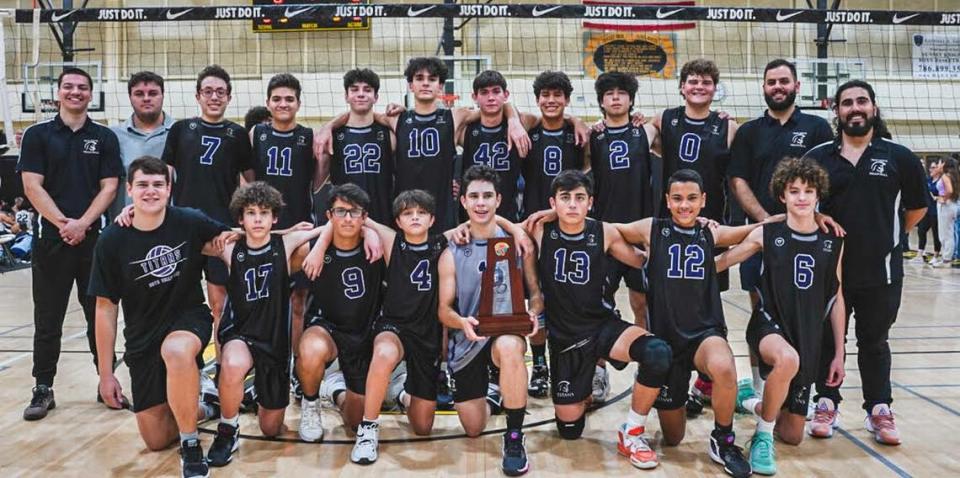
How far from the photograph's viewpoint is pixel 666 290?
380cm

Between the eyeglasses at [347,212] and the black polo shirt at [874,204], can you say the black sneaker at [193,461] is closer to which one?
the eyeglasses at [347,212]

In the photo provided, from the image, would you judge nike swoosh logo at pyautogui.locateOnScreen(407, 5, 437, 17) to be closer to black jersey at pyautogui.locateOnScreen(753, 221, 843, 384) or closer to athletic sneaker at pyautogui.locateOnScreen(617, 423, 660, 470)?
black jersey at pyautogui.locateOnScreen(753, 221, 843, 384)

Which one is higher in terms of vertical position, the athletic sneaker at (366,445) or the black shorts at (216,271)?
the black shorts at (216,271)

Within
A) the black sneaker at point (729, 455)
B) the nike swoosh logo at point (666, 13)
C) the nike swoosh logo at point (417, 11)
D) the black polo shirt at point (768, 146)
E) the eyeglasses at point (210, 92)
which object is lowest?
the black sneaker at point (729, 455)

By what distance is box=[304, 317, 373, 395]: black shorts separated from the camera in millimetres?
3930

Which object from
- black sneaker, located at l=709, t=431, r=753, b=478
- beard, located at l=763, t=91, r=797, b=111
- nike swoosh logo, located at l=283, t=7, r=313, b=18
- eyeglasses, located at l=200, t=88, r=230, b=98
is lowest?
black sneaker, located at l=709, t=431, r=753, b=478

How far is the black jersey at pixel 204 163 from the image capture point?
4.56 meters

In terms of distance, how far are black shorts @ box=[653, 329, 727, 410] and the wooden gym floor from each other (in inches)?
10.2

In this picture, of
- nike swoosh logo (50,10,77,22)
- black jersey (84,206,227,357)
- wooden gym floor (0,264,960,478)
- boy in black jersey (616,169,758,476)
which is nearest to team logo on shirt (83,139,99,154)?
black jersey (84,206,227,357)

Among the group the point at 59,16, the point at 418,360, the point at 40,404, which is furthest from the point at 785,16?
the point at 40,404

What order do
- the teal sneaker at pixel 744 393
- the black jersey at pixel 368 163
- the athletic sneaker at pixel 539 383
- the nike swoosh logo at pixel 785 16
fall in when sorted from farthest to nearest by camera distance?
1. the nike swoosh logo at pixel 785 16
2. the athletic sneaker at pixel 539 383
3. the black jersey at pixel 368 163
4. the teal sneaker at pixel 744 393

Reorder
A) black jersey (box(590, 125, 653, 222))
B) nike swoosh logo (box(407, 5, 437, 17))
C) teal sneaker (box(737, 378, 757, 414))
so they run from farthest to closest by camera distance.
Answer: nike swoosh logo (box(407, 5, 437, 17))
black jersey (box(590, 125, 653, 222))
teal sneaker (box(737, 378, 757, 414))

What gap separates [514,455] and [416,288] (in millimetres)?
1025

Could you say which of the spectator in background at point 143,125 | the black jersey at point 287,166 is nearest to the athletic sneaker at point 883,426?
the black jersey at point 287,166
